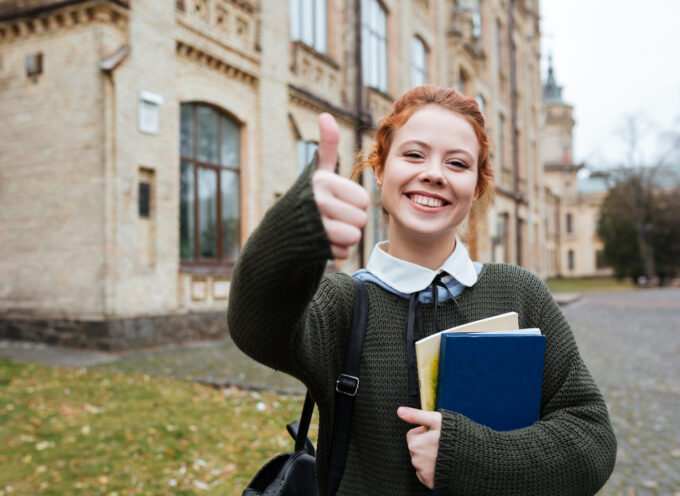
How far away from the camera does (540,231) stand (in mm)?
32875

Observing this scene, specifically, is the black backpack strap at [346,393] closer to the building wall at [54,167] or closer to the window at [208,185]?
the building wall at [54,167]

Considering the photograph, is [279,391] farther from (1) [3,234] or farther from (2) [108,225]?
(1) [3,234]

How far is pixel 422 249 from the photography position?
1536mm

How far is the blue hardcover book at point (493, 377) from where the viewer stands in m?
1.30

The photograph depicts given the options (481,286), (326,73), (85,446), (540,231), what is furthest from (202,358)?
(540,231)

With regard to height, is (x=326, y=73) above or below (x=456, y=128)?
above

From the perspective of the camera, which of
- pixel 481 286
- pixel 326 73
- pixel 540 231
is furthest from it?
pixel 540 231

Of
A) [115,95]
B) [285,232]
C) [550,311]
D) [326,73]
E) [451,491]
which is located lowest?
[451,491]

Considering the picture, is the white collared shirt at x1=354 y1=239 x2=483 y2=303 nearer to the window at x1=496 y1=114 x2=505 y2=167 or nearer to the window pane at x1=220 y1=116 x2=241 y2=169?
the window pane at x1=220 y1=116 x2=241 y2=169

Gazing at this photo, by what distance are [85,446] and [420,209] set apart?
3814mm

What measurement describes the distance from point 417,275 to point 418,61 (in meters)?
18.2

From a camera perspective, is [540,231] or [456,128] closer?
[456,128]

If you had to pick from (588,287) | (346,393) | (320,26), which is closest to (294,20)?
(320,26)

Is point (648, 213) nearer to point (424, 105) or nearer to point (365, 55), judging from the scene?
point (365, 55)
